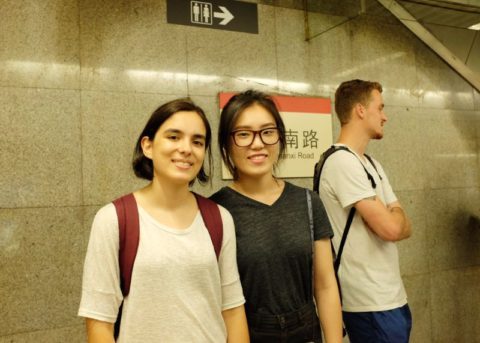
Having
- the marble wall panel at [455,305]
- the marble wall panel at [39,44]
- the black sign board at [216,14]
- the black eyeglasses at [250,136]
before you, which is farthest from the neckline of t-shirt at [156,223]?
the marble wall panel at [455,305]

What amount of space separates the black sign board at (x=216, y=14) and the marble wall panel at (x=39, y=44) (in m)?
0.82

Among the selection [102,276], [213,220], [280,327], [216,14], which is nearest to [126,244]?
[102,276]


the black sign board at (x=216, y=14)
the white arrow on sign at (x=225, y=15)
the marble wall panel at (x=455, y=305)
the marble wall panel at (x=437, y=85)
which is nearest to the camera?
the black sign board at (x=216, y=14)

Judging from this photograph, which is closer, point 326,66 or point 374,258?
point 374,258

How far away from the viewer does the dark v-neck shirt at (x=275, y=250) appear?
1905 millimetres

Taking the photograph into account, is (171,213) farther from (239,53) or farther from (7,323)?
(239,53)

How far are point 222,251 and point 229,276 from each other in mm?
102

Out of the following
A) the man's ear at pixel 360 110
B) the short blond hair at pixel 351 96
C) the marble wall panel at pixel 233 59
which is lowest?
the man's ear at pixel 360 110

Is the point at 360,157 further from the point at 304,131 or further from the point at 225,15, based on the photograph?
the point at 225,15

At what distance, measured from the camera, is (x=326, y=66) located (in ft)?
14.9

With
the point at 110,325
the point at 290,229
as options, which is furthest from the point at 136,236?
the point at 290,229

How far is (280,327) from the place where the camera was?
189 centimetres

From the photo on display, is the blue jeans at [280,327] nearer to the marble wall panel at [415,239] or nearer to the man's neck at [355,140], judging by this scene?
the man's neck at [355,140]

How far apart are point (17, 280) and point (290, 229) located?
2181mm
